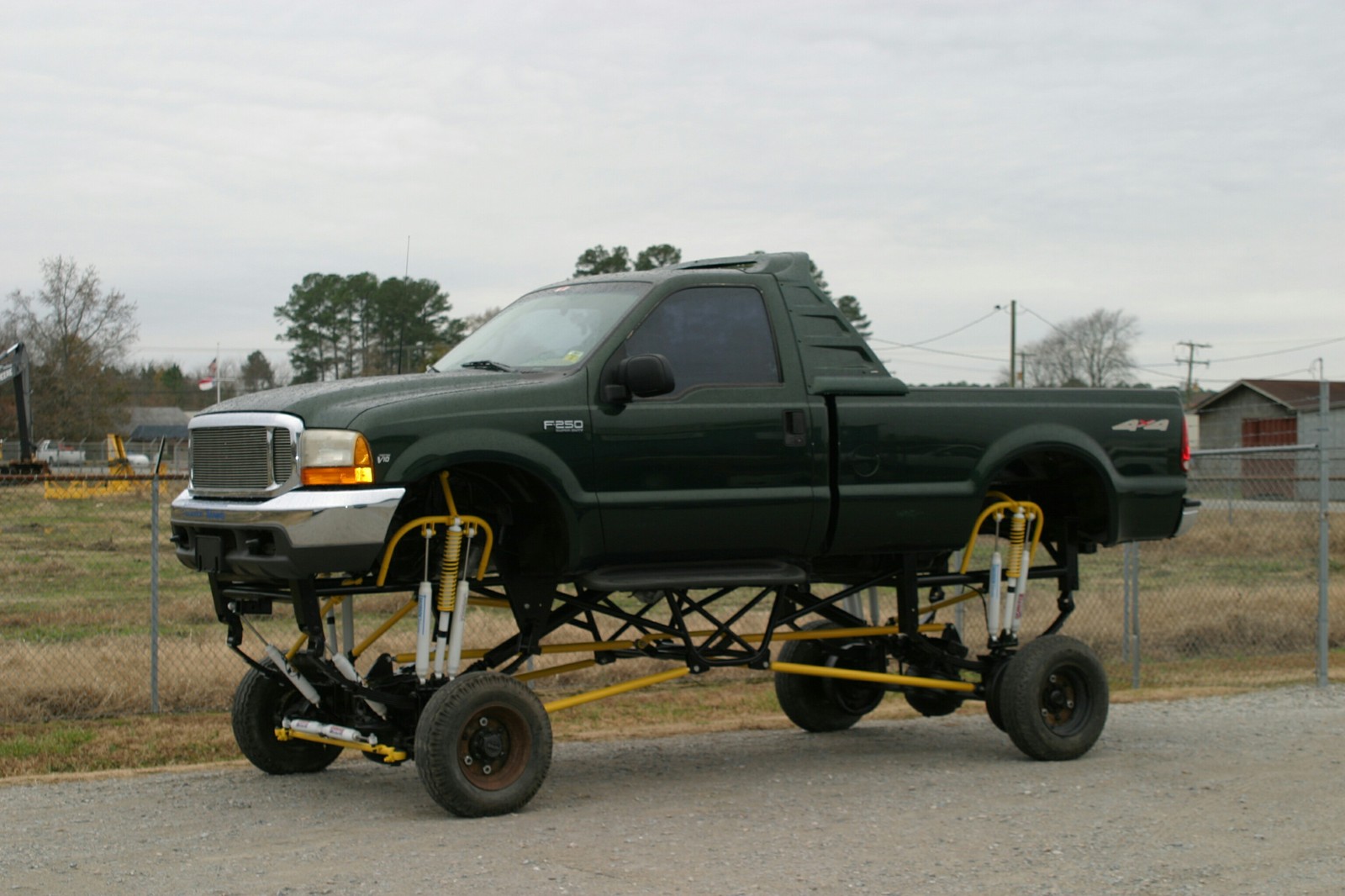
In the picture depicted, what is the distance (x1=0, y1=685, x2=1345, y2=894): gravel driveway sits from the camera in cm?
602

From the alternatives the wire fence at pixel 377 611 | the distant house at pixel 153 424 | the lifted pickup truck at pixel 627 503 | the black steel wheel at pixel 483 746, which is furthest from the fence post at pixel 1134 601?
the distant house at pixel 153 424

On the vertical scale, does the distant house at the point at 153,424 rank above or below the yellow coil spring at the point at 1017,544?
above

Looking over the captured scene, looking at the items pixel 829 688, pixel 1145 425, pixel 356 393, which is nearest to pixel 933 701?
pixel 829 688

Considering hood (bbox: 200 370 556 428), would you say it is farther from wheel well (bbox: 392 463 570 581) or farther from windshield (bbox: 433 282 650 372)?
wheel well (bbox: 392 463 570 581)

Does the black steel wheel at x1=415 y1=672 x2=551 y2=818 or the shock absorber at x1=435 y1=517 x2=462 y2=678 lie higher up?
the shock absorber at x1=435 y1=517 x2=462 y2=678

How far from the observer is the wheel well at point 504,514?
7.34 meters

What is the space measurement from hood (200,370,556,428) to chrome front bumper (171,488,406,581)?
0.37m

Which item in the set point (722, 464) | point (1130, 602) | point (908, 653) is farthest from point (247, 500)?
point (1130, 602)

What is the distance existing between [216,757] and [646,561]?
3330 millimetres

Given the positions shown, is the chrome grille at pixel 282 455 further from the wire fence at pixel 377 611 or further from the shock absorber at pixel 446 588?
the wire fence at pixel 377 611

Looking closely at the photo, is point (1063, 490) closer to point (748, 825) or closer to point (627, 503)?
point (627, 503)

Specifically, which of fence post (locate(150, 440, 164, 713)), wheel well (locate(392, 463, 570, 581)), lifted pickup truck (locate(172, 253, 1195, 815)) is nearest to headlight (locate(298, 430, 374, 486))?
lifted pickup truck (locate(172, 253, 1195, 815))

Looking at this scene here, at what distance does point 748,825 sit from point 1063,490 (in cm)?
364

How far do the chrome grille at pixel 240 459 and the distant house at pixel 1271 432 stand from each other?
8.30 meters
